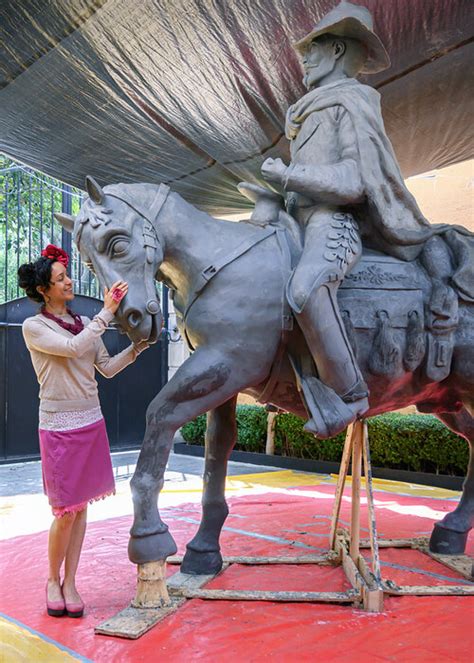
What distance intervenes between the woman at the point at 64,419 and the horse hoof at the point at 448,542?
199 cm

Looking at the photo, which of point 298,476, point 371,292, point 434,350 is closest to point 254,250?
point 371,292

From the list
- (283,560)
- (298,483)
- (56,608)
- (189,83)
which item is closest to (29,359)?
(298,483)

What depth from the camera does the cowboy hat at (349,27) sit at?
9.64 feet

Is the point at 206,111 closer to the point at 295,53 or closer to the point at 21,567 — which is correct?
the point at 295,53

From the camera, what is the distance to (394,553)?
381 centimetres

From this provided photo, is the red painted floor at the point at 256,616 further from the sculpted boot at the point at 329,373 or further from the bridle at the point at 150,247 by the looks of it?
the bridle at the point at 150,247

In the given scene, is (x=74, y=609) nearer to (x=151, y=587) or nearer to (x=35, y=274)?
(x=151, y=587)

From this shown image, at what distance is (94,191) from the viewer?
8.80 feet

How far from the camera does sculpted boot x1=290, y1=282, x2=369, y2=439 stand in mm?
2719

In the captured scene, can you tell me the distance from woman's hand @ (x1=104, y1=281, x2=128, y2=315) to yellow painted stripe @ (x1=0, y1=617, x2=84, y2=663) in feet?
4.35

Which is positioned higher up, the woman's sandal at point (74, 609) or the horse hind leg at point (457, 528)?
the horse hind leg at point (457, 528)

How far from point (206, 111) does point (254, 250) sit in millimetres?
1581

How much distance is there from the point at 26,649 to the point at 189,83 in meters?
3.09

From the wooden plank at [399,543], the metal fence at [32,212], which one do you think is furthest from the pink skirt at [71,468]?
the metal fence at [32,212]
